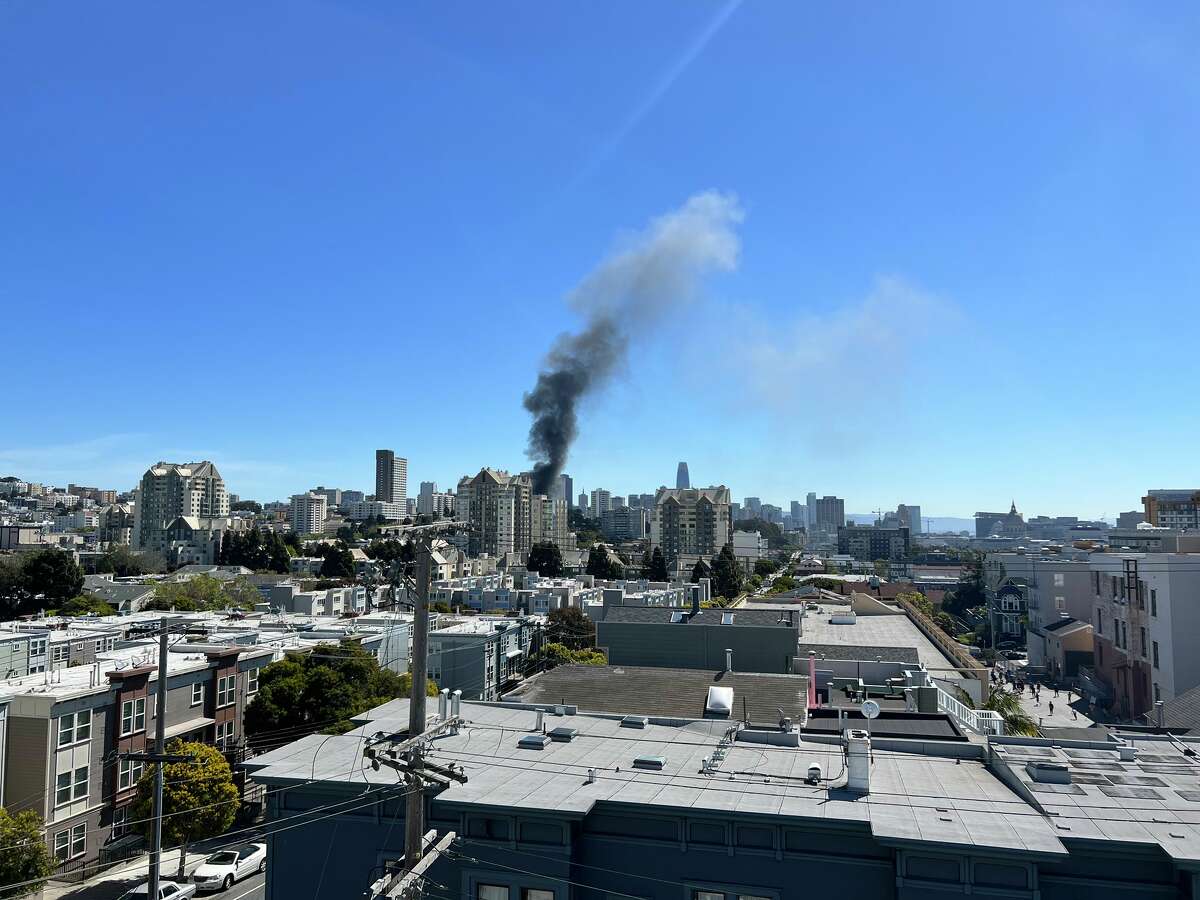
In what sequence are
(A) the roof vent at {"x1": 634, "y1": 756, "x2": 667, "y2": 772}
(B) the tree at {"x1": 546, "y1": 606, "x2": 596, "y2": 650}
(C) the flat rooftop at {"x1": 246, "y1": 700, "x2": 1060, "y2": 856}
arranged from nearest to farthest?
(C) the flat rooftop at {"x1": 246, "y1": 700, "x2": 1060, "y2": 856}
(A) the roof vent at {"x1": 634, "y1": 756, "x2": 667, "y2": 772}
(B) the tree at {"x1": 546, "y1": 606, "x2": 596, "y2": 650}

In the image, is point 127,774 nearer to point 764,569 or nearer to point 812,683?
point 812,683

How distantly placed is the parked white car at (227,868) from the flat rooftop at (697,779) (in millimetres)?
9179

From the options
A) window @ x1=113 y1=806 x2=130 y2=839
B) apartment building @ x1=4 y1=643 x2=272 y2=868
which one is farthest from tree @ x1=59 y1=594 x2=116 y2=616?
window @ x1=113 y1=806 x2=130 y2=839

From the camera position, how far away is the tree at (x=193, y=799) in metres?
21.0

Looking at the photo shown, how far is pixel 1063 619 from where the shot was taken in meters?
60.9

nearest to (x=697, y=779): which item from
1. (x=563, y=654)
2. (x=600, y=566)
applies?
(x=563, y=654)

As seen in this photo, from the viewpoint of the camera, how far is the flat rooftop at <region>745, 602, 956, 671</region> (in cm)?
3300

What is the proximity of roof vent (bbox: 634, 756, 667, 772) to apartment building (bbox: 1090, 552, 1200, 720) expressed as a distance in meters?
30.7

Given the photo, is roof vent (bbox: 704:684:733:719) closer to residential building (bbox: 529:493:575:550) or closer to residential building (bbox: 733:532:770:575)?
residential building (bbox: 733:532:770:575)

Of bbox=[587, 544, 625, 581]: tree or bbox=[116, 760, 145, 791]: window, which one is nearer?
bbox=[116, 760, 145, 791]: window

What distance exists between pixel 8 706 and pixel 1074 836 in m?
24.2

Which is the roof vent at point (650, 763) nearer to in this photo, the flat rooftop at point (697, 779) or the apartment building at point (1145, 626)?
the flat rooftop at point (697, 779)

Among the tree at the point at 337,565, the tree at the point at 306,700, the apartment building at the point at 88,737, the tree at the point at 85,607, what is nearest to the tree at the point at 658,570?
the tree at the point at 337,565

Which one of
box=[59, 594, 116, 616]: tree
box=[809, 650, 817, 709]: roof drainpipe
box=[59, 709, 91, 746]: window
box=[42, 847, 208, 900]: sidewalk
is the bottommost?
box=[42, 847, 208, 900]: sidewalk
